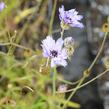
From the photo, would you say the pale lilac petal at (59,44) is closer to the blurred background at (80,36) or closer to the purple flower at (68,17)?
the purple flower at (68,17)

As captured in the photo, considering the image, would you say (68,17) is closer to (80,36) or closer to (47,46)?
(47,46)

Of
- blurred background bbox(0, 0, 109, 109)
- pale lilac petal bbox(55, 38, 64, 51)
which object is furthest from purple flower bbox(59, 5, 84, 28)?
blurred background bbox(0, 0, 109, 109)

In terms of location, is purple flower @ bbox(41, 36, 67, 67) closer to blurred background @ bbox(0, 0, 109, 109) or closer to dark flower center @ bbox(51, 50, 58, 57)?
dark flower center @ bbox(51, 50, 58, 57)

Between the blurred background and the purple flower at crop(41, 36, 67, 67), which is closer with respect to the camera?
the purple flower at crop(41, 36, 67, 67)

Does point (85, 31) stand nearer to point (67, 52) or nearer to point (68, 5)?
point (68, 5)

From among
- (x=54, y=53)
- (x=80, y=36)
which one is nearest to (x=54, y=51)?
(x=54, y=53)

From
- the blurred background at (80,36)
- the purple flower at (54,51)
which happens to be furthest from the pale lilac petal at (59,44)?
the blurred background at (80,36)

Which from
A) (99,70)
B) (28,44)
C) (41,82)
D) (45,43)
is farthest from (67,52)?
(28,44)

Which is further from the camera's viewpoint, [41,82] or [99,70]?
[99,70]

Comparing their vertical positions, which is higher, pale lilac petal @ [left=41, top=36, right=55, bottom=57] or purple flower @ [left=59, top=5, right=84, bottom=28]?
purple flower @ [left=59, top=5, right=84, bottom=28]
